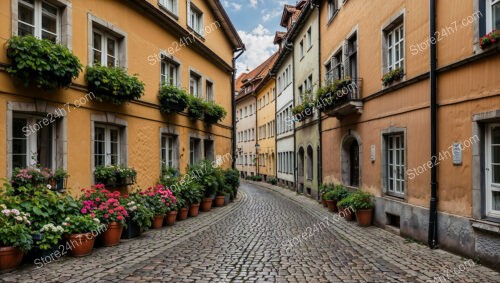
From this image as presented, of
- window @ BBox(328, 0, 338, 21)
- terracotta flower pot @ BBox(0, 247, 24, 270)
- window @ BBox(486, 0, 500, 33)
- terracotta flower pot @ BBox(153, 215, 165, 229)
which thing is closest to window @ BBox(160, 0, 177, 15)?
window @ BBox(328, 0, 338, 21)

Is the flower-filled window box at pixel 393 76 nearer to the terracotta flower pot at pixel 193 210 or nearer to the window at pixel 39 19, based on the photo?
the terracotta flower pot at pixel 193 210

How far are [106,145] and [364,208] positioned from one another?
7.27m

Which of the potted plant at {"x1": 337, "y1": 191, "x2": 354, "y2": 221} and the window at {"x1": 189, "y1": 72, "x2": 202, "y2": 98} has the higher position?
the window at {"x1": 189, "y1": 72, "x2": 202, "y2": 98}

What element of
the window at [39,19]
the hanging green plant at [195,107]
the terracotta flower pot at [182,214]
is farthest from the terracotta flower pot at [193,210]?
the window at [39,19]

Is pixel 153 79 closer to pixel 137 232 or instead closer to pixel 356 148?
pixel 137 232

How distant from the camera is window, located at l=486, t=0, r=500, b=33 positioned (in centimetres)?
668

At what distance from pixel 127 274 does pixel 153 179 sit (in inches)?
256

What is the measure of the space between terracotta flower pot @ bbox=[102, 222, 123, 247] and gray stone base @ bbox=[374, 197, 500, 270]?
645 centimetres

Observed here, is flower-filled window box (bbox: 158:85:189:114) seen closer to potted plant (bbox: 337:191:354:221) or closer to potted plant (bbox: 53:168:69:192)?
potted plant (bbox: 53:168:69:192)

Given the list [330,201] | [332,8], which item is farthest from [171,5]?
[330,201]

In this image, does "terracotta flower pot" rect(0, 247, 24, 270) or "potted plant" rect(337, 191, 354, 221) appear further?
"potted plant" rect(337, 191, 354, 221)

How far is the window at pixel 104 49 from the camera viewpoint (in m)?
10.1

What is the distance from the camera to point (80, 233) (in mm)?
7195

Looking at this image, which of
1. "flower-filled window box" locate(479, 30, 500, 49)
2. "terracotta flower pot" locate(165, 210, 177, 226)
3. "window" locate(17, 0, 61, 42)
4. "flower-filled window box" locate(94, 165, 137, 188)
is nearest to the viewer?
"flower-filled window box" locate(479, 30, 500, 49)
